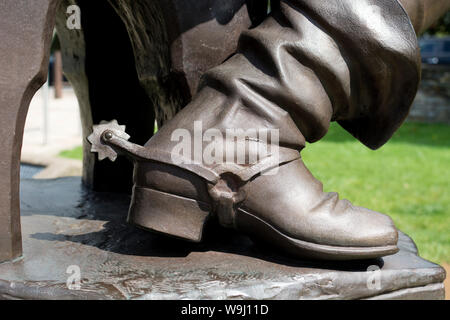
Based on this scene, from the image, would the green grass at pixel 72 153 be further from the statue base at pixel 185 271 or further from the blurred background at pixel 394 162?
the statue base at pixel 185 271

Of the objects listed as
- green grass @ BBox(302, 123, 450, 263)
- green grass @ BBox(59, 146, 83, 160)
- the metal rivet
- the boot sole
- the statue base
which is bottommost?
green grass @ BBox(302, 123, 450, 263)

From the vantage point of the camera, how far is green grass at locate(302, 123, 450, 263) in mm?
2967

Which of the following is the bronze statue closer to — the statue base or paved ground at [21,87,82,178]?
the statue base

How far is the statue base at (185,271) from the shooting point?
3.37 feet

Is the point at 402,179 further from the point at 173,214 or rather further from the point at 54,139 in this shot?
the point at 54,139

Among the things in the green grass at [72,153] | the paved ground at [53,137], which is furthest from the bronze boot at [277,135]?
the green grass at [72,153]

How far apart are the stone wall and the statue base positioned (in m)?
7.66

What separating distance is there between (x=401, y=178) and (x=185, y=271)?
3.46 meters

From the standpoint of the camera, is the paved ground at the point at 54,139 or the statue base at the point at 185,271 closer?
the statue base at the point at 185,271

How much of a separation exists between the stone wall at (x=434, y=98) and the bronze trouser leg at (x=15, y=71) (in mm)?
8105

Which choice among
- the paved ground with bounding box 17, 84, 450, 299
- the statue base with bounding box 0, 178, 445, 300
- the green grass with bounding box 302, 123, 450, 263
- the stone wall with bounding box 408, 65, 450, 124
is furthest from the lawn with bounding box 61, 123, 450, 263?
the stone wall with bounding box 408, 65, 450, 124

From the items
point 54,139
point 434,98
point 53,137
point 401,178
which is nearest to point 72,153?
point 54,139

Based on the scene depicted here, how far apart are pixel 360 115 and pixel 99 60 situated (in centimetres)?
85

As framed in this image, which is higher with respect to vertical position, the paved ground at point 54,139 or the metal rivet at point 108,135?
the metal rivet at point 108,135
